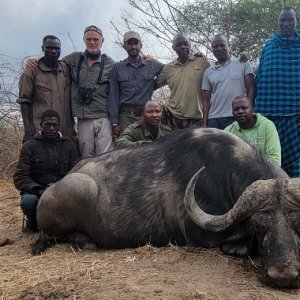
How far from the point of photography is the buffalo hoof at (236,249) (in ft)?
16.3

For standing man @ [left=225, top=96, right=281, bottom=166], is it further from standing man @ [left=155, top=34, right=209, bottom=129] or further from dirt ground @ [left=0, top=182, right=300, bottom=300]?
dirt ground @ [left=0, top=182, right=300, bottom=300]

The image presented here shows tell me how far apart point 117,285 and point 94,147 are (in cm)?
411

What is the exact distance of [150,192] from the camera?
229 inches

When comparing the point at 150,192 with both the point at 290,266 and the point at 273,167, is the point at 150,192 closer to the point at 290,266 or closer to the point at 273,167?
the point at 273,167

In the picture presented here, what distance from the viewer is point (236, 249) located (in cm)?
498

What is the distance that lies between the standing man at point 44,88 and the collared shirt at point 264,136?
8.98 feet

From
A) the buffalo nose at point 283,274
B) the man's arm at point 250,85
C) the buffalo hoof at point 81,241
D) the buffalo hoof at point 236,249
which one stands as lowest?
the buffalo hoof at point 81,241

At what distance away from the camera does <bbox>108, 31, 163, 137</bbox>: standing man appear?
7797 mm

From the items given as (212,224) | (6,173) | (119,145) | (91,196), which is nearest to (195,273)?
(212,224)

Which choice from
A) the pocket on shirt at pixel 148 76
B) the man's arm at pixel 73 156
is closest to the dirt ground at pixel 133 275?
the man's arm at pixel 73 156

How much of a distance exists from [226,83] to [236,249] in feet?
10.1

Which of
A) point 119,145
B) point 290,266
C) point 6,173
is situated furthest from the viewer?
point 6,173

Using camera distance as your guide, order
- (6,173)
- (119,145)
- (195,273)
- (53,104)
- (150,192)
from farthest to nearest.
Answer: (6,173)
(53,104)
(119,145)
(150,192)
(195,273)

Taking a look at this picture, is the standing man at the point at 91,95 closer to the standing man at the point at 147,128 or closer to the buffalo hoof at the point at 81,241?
Answer: the standing man at the point at 147,128
